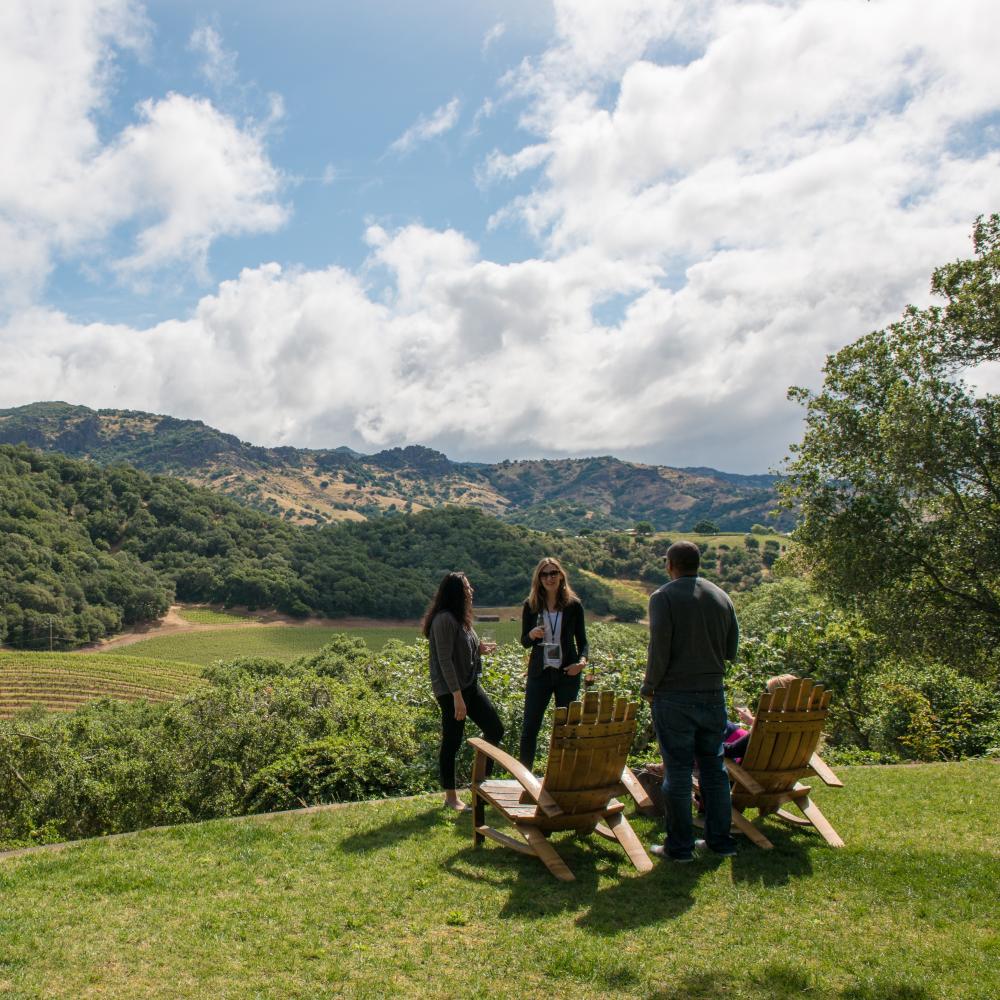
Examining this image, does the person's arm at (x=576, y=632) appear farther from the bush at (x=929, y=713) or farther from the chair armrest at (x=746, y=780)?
the bush at (x=929, y=713)

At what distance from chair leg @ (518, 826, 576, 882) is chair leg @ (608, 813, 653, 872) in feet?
1.39

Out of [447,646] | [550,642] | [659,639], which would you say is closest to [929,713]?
[550,642]

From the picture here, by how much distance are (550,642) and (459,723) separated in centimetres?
105

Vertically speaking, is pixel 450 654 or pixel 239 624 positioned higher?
pixel 450 654

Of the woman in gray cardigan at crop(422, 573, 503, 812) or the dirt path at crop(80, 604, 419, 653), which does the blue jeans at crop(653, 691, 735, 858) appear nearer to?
the woman in gray cardigan at crop(422, 573, 503, 812)

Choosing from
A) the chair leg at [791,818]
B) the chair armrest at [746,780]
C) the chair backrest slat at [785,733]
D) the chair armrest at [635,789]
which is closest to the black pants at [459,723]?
the chair armrest at [635,789]

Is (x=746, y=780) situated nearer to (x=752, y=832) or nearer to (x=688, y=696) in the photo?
(x=752, y=832)

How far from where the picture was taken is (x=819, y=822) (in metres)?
5.39

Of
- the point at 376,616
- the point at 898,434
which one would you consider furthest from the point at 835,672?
the point at 376,616

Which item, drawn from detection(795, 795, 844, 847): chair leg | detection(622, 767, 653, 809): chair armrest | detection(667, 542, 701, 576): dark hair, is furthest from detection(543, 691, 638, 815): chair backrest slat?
detection(795, 795, 844, 847): chair leg

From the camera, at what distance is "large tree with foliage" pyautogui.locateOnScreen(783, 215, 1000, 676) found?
518 inches

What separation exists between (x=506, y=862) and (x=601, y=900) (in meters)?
0.89

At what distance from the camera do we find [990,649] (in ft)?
44.3

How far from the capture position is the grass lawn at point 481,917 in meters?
3.41
